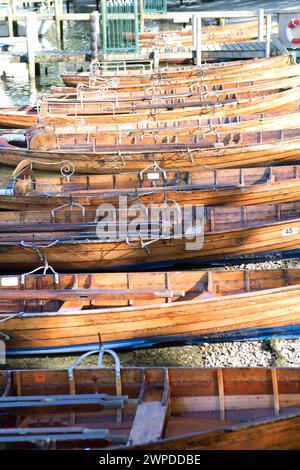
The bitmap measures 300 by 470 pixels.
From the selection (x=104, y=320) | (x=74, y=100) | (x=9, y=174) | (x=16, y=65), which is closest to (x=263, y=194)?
(x=104, y=320)

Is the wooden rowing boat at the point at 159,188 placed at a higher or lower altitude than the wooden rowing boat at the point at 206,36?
lower

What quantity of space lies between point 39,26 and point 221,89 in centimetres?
2104

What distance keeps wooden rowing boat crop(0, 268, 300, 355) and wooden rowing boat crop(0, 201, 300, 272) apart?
136 centimetres

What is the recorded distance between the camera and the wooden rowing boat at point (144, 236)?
42.6 ft

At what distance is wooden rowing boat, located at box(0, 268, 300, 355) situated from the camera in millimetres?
10781

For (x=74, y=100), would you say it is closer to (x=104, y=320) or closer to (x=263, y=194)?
(x=263, y=194)

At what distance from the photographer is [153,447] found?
24.4ft

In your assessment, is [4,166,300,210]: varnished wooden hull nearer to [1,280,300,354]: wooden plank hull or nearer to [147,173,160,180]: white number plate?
[147,173,160,180]: white number plate

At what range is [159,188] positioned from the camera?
15.0 metres

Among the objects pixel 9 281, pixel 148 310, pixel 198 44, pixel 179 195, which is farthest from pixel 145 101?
pixel 148 310

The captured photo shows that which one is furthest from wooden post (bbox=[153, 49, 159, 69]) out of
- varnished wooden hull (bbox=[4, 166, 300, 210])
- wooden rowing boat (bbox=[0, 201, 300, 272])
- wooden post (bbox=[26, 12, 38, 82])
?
wooden rowing boat (bbox=[0, 201, 300, 272])

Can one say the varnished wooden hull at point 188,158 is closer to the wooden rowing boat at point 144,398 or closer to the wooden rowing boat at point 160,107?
the wooden rowing boat at point 160,107

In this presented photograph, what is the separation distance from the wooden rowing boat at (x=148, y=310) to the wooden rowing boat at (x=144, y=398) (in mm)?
1960

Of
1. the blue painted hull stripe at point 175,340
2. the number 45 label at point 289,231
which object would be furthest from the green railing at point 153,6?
the blue painted hull stripe at point 175,340
